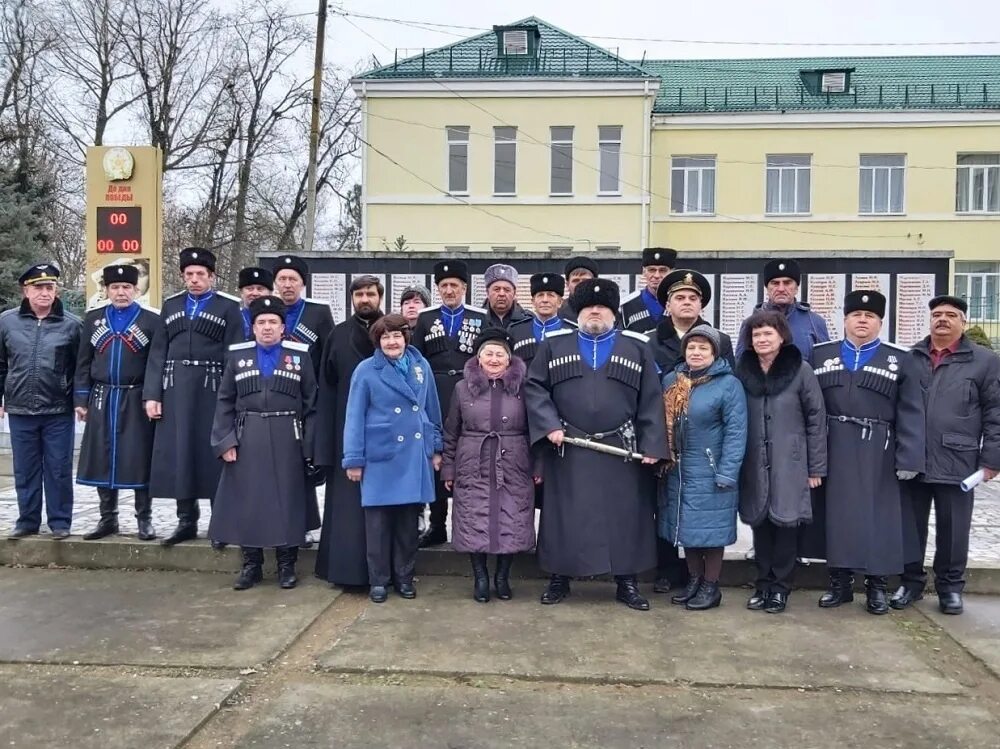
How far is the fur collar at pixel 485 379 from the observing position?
5602 millimetres

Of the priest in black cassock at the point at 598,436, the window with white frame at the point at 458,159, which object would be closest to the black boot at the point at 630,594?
the priest in black cassock at the point at 598,436

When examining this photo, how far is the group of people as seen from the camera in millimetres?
5379

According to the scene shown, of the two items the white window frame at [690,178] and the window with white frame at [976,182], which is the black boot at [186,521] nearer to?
the white window frame at [690,178]

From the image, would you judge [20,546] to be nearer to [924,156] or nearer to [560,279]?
[560,279]

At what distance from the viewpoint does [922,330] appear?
890 cm

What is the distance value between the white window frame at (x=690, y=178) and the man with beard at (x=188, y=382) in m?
21.9

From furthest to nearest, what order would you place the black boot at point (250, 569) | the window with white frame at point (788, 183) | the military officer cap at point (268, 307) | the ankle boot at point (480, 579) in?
the window with white frame at point (788, 183)
the black boot at point (250, 569)
the military officer cap at point (268, 307)
the ankle boot at point (480, 579)

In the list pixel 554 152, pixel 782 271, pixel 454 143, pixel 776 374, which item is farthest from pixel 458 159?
pixel 776 374

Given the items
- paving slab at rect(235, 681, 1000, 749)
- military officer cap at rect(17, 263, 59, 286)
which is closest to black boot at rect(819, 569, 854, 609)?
paving slab at rect(235, 681, 1000, 749)

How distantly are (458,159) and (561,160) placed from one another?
2820mm

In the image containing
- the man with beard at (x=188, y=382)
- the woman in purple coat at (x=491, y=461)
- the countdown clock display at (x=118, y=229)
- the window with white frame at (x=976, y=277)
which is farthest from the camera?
the window with white frame at (x=976, y=277)

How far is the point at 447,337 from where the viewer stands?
6.44 metres

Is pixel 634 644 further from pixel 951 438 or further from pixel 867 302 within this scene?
pixel 867 302

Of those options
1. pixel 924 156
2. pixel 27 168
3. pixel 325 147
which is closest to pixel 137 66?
pixel 325 147
